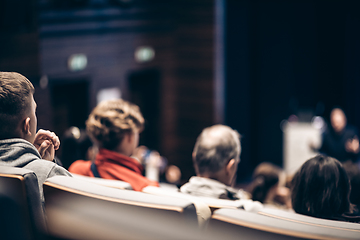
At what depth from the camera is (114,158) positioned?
197 cm

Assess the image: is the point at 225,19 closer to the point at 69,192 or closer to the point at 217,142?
the point at 217,142

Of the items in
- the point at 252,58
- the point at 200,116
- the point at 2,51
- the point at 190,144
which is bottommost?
the point at 190,144

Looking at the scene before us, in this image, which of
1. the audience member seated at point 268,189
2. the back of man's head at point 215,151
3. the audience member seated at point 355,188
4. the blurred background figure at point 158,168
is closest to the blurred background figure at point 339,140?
the blurred background figure at point 158,168

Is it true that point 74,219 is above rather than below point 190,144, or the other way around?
above

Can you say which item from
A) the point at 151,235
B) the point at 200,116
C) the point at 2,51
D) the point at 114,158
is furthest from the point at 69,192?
the point at 200,116

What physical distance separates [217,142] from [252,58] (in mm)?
5809

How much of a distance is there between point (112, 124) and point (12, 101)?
0.72m

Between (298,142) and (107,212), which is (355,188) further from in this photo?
(298,142)

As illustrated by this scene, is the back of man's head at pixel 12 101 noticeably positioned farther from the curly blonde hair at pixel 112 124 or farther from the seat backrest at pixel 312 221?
the seat backrest at pixel 312 221

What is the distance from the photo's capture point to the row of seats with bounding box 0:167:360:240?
1.07m

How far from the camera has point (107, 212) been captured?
120cm

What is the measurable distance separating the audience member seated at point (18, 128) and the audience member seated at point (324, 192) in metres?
0.87

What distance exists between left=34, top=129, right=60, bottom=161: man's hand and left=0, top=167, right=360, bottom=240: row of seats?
192 millimetres

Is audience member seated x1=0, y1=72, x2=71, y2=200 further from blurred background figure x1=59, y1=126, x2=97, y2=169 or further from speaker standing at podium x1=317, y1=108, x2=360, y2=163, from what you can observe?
speaker standing at podium x1=317, y1=108, x2=360, y2=163
